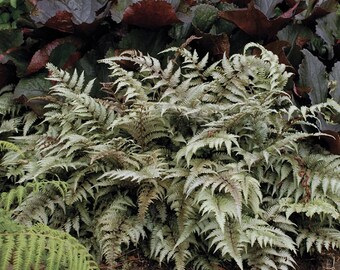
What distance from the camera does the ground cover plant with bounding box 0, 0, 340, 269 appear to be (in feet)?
10.3

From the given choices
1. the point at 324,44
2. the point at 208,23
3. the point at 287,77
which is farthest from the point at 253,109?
the point at 324,44

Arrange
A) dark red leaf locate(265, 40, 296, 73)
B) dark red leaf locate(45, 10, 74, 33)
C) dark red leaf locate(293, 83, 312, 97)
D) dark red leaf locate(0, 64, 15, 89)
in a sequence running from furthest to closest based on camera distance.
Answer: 1. dark red leaf locate(0, 64, 15, 89)
2. dark red leaf locate(45, 10, 74, 33)
3. dark red leaf locate(265, 40, 296, 73)
4. dark red leaf locate(293, 83, 312, 97)

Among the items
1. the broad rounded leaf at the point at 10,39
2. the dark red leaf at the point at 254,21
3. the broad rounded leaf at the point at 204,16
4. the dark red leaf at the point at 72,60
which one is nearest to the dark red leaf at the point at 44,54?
the dark red leaf at the point at 72,60

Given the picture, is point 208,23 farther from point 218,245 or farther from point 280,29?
point 218,245

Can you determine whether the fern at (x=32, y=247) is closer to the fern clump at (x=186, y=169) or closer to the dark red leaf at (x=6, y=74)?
the fern clump at (x=186, y=169)

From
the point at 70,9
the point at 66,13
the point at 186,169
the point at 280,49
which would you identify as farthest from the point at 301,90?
the point at 70,9

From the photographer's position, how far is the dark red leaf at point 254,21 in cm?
386

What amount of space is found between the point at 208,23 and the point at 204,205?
169 centimetres

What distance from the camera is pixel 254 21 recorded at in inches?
155

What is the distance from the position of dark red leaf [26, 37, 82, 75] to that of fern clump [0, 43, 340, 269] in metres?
0.28

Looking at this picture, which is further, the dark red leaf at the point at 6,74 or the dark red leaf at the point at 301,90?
the dark red leaf at the point at 6,74

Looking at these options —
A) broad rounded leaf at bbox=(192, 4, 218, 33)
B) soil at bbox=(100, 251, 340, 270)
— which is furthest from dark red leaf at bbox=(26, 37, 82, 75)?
soil at bbox=(100, 251, 340, 270)

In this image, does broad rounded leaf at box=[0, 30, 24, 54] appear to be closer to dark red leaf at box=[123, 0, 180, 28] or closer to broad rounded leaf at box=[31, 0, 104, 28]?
broad rounded leaf at box=[31, 0, 104, 28]

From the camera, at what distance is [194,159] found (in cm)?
333
